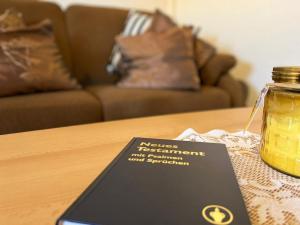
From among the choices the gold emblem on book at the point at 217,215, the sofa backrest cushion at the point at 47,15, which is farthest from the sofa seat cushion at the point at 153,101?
the gold emblem on book at the point at 217,215

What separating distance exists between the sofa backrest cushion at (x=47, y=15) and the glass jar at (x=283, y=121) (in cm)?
142

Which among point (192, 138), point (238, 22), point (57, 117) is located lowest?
point (57, 117)

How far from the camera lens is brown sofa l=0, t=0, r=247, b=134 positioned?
3.66 feet

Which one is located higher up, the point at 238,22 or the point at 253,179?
the point at 238,22

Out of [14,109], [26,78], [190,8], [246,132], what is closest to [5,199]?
[246,132]

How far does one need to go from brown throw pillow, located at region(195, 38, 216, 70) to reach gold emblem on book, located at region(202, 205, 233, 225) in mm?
1408

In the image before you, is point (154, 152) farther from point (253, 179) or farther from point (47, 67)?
point (47, 67)

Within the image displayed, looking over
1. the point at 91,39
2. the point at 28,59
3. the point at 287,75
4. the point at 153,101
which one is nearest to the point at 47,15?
the point at 91,39

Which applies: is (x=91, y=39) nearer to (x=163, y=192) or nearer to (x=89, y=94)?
(x=89, y=94)

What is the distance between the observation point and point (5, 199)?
415 mm

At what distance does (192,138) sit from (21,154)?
41cm

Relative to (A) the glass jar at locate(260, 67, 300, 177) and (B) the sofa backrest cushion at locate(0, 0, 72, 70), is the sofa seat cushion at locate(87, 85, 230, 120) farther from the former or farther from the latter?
(A) the glass jar at locate(260, 67, 300, 177)

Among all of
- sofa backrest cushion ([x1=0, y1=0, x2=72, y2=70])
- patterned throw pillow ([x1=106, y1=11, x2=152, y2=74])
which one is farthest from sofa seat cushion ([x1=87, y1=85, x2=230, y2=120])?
sofa backrest cushion ([x1=0, y1=0, x2=72, y2=70])

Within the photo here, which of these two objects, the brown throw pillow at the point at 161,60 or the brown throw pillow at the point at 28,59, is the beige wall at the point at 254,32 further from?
the brown throw pillow at the point at 28,59
